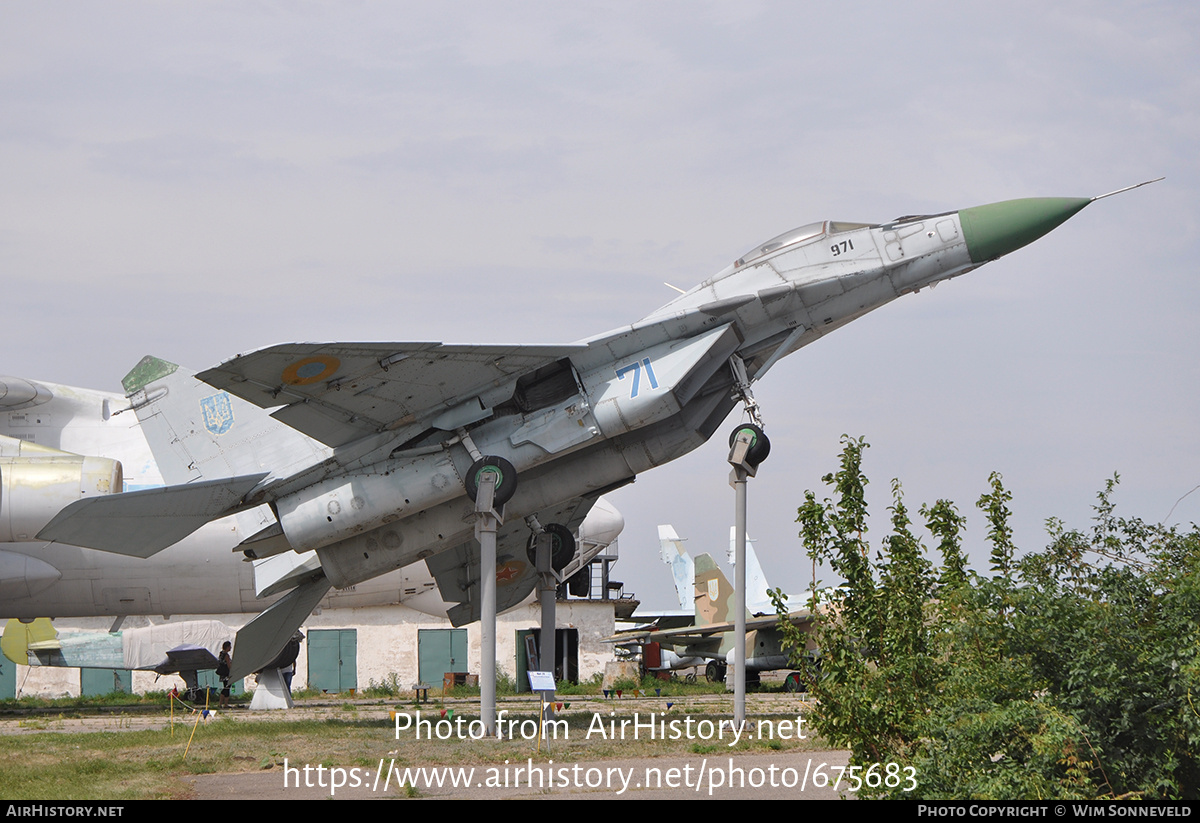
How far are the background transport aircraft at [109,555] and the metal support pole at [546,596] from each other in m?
2.46

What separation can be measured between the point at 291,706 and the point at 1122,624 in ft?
66.7

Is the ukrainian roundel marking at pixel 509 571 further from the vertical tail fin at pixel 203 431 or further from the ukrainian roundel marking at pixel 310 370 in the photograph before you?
the ukrainian roundel marking at pixel 310 370

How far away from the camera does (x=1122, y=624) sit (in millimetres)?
8188

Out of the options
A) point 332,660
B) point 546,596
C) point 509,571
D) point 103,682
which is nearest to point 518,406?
point 546,596

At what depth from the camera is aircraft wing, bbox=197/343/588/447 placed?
47.1 ft

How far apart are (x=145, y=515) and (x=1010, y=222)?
12.8 meters

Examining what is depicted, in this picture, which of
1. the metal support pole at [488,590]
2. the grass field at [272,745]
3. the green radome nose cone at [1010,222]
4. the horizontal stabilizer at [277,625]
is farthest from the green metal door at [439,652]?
the green radome nose cone at [1010,222]

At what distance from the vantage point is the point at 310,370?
47.9 feet

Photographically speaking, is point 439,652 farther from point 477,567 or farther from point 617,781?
point 617,781

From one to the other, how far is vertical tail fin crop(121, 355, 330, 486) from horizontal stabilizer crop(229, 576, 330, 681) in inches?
106

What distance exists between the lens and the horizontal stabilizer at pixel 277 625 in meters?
19.0

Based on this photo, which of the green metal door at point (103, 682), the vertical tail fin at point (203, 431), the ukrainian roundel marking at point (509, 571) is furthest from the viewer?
the green metal door at point (103, 682)

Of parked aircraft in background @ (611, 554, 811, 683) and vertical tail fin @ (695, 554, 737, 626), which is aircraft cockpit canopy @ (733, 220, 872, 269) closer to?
parked aircraft in background @ (611, 554, 811, 683)

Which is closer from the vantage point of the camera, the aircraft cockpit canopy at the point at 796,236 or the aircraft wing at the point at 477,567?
the aircraft cockpit canopy at the point at 796,236
